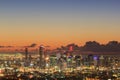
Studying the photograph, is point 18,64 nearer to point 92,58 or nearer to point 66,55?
point 66,55

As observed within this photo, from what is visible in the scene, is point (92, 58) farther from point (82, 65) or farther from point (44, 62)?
point (44, 62)

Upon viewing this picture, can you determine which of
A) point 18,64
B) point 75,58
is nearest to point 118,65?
point 75,58

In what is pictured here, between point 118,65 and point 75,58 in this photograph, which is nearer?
point 118,65

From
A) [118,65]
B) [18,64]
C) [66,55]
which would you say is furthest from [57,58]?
[118,65]

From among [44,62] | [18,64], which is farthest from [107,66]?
[18,64]

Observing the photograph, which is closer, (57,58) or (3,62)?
(3,62)

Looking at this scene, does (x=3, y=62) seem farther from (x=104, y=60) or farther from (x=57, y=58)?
(x=104, y=60)
